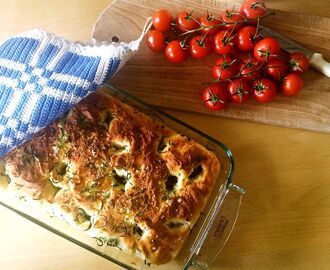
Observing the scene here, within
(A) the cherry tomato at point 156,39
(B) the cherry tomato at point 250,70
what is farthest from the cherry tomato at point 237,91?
(A) the cherry tomato at point 156,39

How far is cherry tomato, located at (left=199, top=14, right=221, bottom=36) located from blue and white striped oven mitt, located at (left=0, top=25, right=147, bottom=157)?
0.80 ft

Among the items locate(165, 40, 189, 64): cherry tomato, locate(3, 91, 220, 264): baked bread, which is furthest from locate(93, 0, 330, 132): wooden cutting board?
locate(3, 91, 220, 264): baked bread

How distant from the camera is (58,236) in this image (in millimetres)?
1360

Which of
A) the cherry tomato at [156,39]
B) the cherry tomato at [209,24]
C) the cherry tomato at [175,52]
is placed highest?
the cherry tomato at [209,24]

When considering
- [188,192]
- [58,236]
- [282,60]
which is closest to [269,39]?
[282,60]

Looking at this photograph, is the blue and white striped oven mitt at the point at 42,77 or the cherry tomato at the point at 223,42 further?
the cherry tomato at the point at 223,42

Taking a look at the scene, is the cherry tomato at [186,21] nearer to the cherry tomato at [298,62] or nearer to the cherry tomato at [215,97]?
the cherry tomato at [215,97]

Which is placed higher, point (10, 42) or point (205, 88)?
point (10, 42)

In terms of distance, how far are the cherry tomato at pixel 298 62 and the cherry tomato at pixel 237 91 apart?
14cm

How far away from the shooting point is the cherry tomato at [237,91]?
1.31m

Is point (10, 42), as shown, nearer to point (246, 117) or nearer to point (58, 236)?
point (58, 236)

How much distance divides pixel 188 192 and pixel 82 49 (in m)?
0.49

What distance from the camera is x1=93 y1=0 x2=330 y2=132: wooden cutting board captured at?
4.50 ft

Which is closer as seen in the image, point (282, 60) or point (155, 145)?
point (155, 145)
